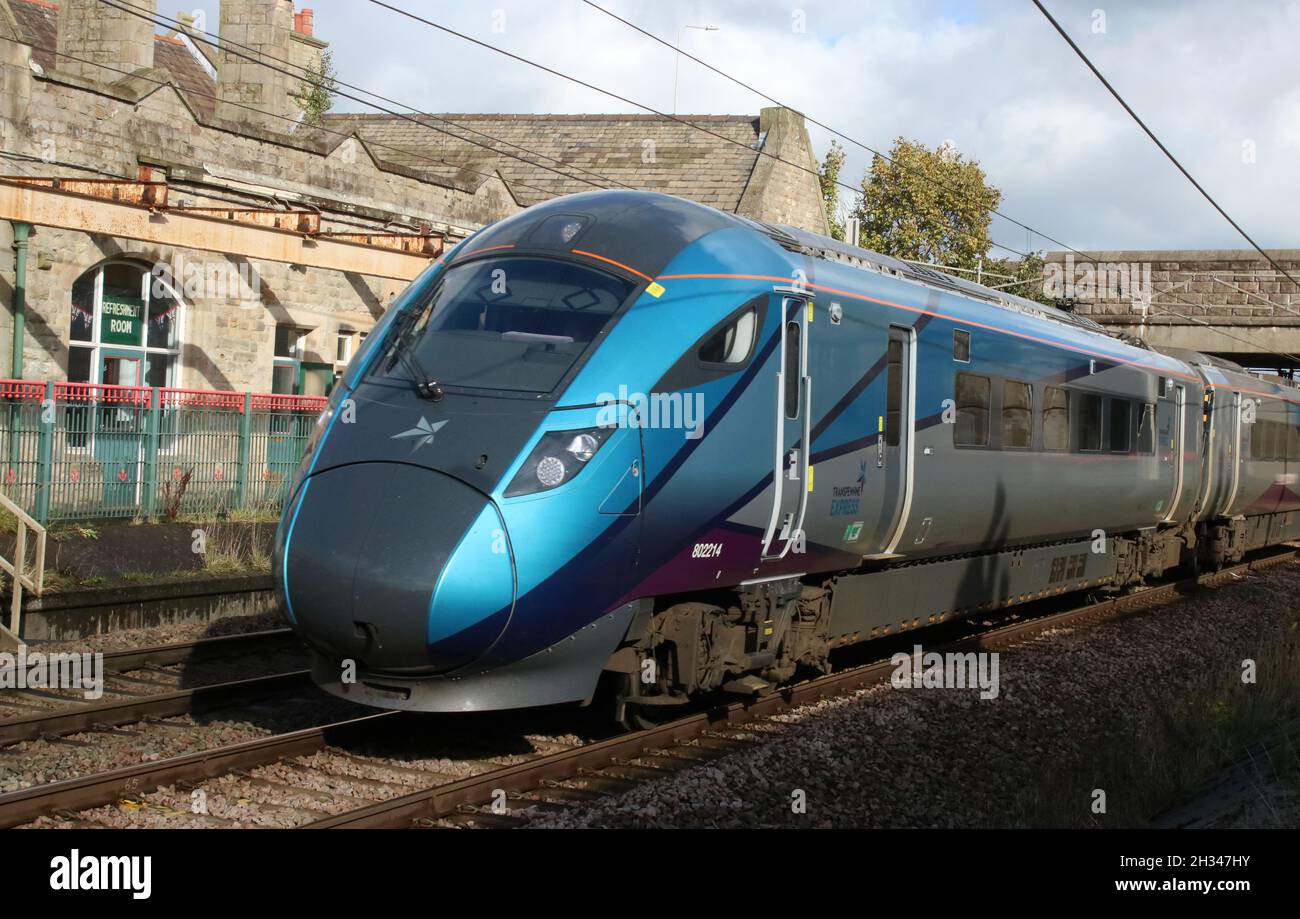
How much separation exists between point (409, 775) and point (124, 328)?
1278 centimetres

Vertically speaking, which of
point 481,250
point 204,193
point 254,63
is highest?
point 254,63

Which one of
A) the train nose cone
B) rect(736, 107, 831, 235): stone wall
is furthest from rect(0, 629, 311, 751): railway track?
rect(736, 107, 831, 235): stone wall

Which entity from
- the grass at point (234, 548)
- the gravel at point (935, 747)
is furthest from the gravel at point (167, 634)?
the gravel at point (935, 747)

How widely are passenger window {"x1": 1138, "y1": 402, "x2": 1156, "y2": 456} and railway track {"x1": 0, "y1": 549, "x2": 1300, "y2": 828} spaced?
775 cm

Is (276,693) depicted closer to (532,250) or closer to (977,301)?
(532,250)

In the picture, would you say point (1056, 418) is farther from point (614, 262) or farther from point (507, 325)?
point (507, 325)

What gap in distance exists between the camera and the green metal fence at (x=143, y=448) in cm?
1345

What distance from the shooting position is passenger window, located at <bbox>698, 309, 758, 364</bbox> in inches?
303

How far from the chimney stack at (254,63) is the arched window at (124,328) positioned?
14.1 ft

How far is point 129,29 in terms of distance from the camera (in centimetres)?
1939

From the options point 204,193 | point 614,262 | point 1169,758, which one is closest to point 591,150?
point 204,193

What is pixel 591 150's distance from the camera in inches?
1373

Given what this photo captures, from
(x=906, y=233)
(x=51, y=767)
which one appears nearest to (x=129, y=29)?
(x=51, y=767)
